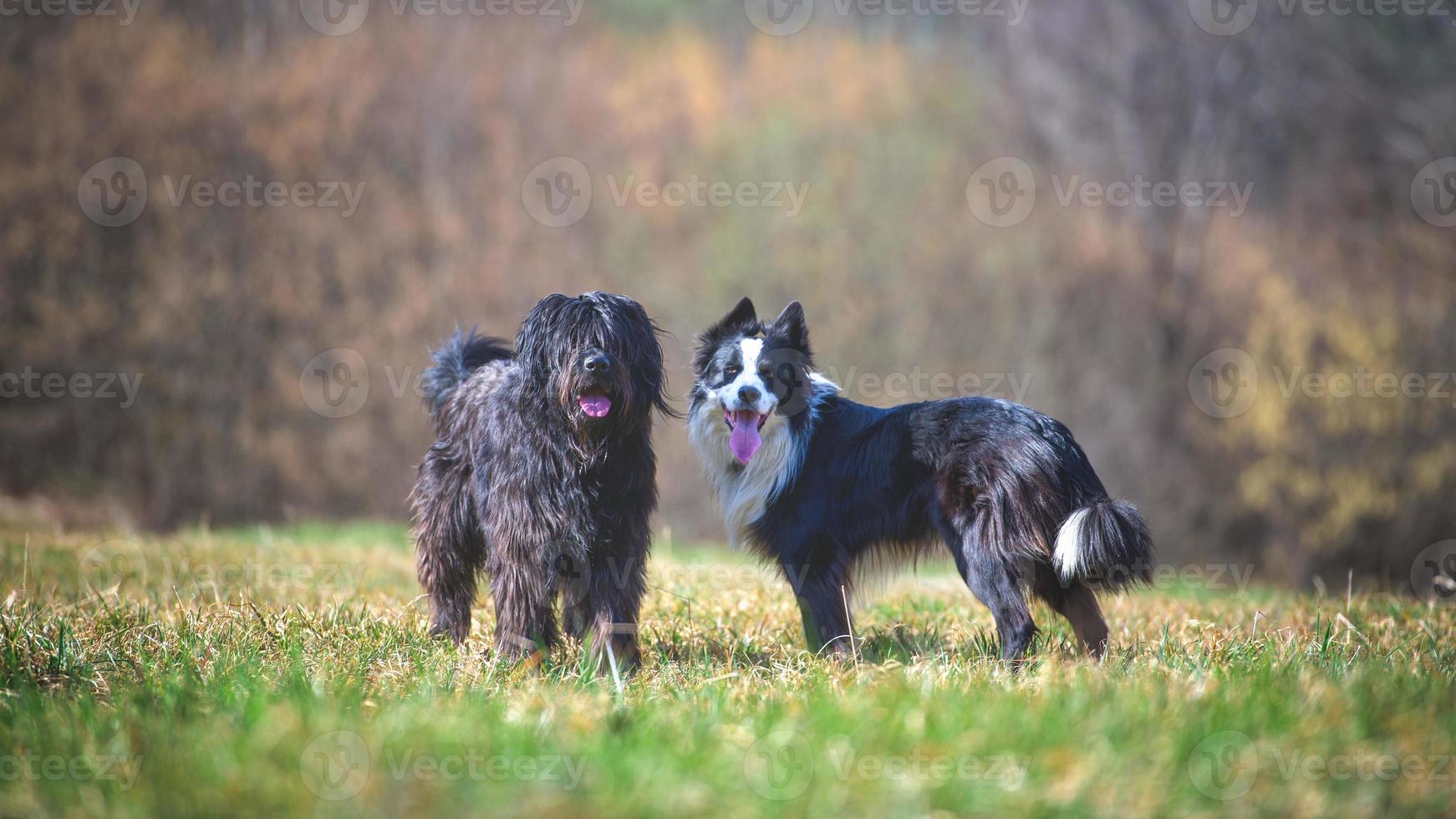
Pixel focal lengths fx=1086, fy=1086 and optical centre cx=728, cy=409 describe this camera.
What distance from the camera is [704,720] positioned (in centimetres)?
324

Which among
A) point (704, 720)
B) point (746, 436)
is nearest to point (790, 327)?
point (746, 436)

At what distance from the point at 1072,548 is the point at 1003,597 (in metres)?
0.40

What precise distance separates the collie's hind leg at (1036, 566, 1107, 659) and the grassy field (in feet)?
0.27

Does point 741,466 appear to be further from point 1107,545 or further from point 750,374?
point 1107,545

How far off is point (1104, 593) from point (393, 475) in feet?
36.9

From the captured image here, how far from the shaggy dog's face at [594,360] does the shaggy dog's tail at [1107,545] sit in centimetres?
172

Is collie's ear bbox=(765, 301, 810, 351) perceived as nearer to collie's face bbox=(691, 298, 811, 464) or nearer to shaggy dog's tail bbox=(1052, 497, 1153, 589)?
collie's face bbox=(691, 298, 811, 464)

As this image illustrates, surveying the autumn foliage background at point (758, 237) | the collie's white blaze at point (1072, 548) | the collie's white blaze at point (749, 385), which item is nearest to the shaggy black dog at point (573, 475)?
the collie's white blaze at point (749, 385)

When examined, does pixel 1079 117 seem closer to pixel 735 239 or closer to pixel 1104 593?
pixel 735 239

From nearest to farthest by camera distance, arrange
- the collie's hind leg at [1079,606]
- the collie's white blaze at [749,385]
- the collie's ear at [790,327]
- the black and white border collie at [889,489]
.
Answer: the black and white border collie at [889,489] < the collie's hind leg at [1079,606] < the collie's white blaze at [749,385] < the collie's ear at [790,327]

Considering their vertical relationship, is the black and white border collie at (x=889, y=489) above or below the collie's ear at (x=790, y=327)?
below

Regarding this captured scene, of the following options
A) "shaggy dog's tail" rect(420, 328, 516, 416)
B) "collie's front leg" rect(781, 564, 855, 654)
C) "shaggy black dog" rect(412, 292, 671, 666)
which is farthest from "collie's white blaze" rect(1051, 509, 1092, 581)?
"shaggy dog's tail" rect(420, 328, 516, 416)

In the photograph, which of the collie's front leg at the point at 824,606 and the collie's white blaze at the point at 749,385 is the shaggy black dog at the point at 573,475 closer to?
the collie's white blaze at the point at 749,385

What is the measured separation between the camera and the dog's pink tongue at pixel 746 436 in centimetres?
498
